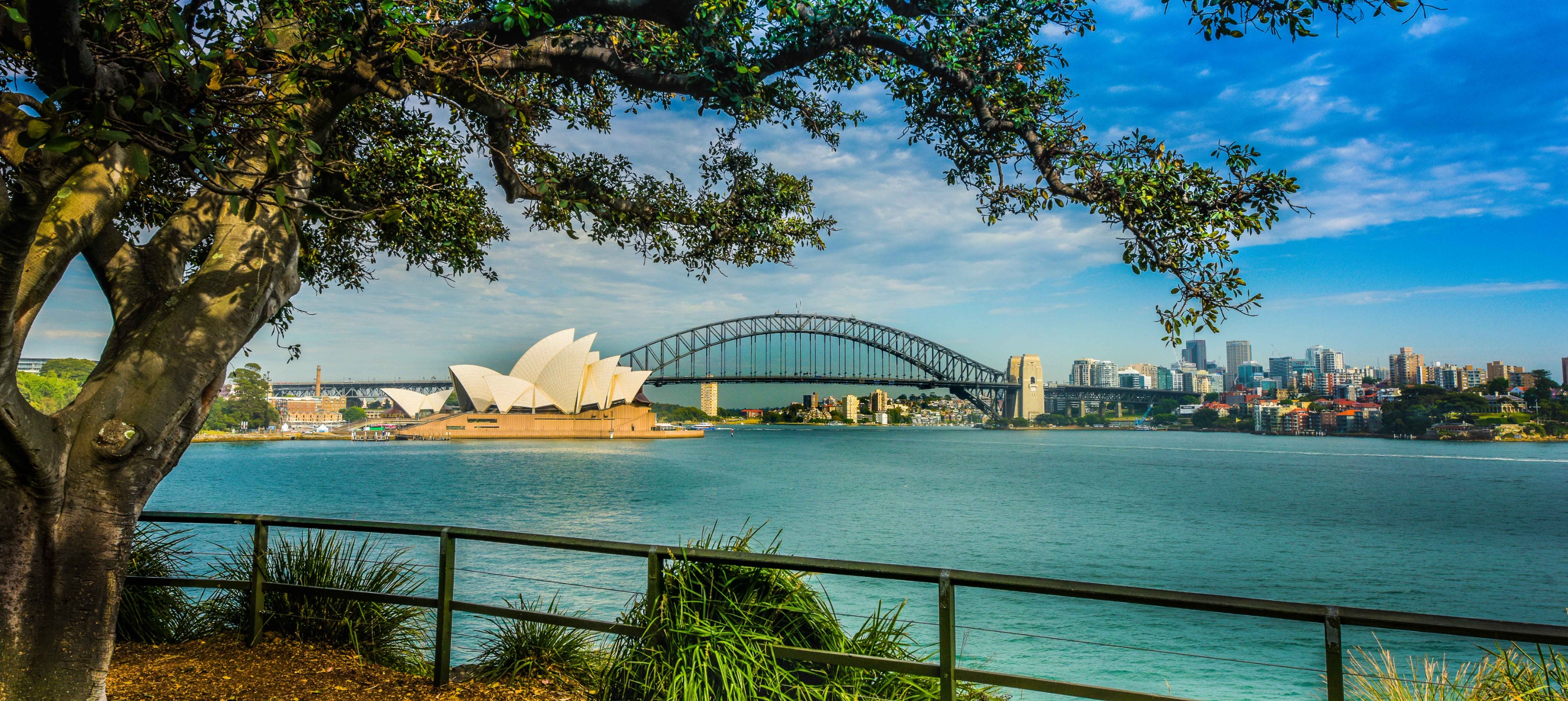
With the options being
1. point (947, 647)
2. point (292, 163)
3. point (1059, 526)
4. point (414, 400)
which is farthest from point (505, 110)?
point (414, 400)

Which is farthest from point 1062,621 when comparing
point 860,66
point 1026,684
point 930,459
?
point 930,459

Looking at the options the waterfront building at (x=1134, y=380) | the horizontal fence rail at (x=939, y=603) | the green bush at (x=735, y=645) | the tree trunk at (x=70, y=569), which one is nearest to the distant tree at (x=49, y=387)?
the tree trunk at (x=70, y=569)

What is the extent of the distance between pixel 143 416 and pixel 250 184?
122cm

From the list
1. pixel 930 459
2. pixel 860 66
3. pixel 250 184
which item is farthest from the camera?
pixel 930 459

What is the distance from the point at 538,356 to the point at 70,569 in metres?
73.1

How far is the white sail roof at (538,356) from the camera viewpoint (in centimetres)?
7075

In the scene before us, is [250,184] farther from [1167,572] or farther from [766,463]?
[766,463]

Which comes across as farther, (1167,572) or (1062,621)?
(1167,572)

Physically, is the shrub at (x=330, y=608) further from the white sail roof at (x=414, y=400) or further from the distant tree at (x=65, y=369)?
the white sail roof at (x=414, y=400)

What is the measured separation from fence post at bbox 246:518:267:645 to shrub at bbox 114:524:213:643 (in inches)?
22.7

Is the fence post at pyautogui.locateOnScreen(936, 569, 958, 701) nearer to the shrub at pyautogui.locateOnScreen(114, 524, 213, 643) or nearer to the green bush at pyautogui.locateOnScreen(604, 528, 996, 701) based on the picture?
the green bush at pyautogui.locateOnScreen(604, 528, 996, 701)

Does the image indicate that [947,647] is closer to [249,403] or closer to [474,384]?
[474,384]

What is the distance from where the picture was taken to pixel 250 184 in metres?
3.73

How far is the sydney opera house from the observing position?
238 feet
